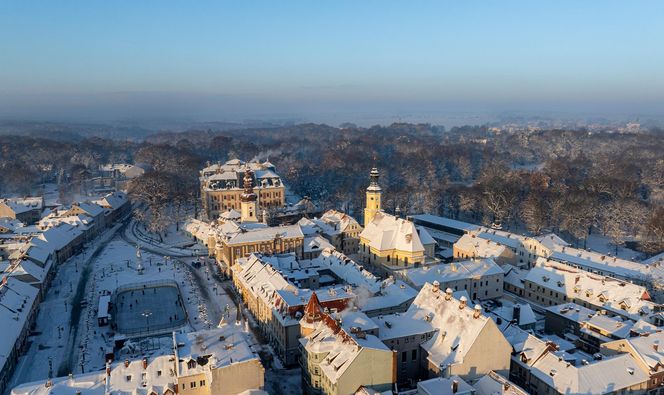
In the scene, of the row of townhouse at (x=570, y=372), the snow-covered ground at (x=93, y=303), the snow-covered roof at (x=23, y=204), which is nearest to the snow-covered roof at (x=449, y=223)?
the snow-covered ground at (x=93, y=303)

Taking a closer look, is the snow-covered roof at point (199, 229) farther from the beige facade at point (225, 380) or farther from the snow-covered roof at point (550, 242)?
the snow-covered roof at point (550, 242)

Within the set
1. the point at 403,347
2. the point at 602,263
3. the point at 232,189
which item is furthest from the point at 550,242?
the point at 232,189

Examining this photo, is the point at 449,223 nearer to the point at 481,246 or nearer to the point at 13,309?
the point at 481,246

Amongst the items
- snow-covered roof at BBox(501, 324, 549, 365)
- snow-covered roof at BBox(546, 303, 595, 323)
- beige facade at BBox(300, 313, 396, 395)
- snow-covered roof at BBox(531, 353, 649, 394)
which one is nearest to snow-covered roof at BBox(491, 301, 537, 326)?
snow-covered roof at BBox(546, 303, 595, 323)

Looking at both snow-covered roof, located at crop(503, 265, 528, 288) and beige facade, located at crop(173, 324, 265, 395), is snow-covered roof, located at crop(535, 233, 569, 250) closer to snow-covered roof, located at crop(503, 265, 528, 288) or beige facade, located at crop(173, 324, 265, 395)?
snow-covered roof, located at crop(503, 265, 528, 288)

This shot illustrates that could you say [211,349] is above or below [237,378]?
above

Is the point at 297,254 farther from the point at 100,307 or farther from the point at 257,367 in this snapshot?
the point at 257,367
